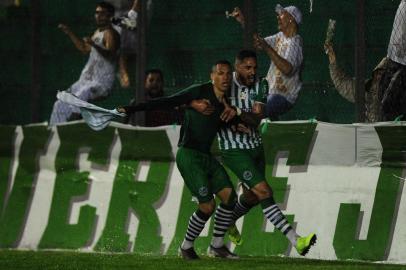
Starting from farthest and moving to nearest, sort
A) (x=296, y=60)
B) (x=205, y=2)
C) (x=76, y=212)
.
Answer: (x=76, y=212) < (x=205, y=2) < (x=296, y=60)

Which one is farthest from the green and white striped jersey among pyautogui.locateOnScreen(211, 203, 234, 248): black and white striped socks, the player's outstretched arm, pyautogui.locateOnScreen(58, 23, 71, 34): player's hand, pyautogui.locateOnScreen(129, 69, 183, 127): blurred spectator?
pyautogui.locateOnScreen(58, 23, 71, 34): player's hand

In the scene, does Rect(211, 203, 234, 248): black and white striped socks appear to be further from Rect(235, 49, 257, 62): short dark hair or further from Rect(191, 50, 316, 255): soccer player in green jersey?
Rect(235, 49, 257, 62): short dark hair

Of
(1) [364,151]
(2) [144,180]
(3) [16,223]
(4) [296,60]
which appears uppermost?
(4) [296,60]

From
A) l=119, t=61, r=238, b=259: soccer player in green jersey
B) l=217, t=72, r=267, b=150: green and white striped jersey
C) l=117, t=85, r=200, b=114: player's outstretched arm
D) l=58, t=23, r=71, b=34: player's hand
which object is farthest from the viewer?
l=58, t=23, r=71, b=34: player's hand

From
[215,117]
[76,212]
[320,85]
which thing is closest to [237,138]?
[215,117]

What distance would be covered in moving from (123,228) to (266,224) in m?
2.23

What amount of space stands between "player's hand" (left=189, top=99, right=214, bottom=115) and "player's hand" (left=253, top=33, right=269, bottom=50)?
141 cm

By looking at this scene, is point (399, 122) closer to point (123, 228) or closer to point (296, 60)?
point (296, 60)

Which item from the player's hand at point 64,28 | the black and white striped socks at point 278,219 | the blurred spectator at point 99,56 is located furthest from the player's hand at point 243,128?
the player's hand at point 64,28

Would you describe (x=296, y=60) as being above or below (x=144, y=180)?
above

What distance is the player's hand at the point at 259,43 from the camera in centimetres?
1434

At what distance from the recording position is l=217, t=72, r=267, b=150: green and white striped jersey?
13383 millimetres

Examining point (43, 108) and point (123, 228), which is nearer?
point (123, 228)

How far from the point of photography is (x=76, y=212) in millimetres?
16328
